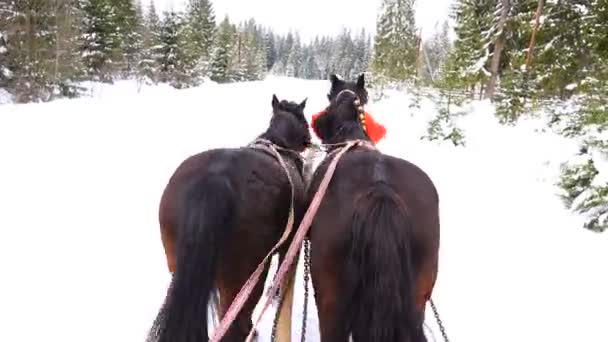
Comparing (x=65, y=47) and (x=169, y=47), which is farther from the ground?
(x=169, y=47)

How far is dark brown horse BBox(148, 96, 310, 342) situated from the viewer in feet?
7.70

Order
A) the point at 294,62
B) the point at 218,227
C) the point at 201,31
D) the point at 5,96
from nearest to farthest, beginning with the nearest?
the point at 218,227 < the point at 5,96 < the point at 201,31 < the point at 294,62

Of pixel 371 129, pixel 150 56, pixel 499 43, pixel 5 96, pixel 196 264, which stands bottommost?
pixel 5 96

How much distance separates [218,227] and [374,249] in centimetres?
93

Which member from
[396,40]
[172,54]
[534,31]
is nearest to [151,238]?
[534,31]

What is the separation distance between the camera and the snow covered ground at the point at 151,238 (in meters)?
3.85

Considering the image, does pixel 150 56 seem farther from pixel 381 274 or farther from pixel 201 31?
pixel 381 274

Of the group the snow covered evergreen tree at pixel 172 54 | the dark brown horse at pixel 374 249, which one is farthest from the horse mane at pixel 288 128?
the snow covered evergreen tree at pixel 172 54

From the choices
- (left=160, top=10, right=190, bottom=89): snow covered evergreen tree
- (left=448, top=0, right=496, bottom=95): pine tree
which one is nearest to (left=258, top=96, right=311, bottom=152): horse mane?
(left=448, top=0, right=496, bottom=95): pine tree

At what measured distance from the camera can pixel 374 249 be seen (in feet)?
6.81

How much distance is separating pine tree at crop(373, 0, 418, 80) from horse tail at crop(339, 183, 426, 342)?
92.4 ft

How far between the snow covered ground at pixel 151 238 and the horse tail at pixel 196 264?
1.49m

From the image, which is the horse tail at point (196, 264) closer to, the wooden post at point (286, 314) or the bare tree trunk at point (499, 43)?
the wooden post at point (286, 314)

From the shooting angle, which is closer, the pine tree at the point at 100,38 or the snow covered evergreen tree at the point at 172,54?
the pine tree at the point at 100,38
